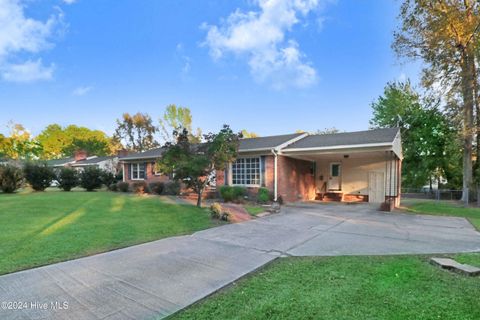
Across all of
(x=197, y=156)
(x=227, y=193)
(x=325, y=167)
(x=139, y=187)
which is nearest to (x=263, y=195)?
(x=227, y=193)

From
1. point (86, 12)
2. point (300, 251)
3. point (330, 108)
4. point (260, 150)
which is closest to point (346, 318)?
point (300, 251)

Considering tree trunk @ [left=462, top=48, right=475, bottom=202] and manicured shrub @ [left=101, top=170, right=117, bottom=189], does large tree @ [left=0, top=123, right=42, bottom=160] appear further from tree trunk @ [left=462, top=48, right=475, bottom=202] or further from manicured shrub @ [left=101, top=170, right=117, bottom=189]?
tree trunk @ [left=462, top=48, right=475, bottom=202]

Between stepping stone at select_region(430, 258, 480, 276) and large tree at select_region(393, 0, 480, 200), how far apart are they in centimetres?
1490

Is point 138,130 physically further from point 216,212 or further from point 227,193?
point 216,212

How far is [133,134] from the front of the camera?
41.3m

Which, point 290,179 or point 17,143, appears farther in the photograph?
point 17,143

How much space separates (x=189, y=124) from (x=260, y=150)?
26.0m

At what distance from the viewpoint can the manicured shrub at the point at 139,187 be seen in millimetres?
19125

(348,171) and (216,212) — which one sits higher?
(348,171)

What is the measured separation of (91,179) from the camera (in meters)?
20.8

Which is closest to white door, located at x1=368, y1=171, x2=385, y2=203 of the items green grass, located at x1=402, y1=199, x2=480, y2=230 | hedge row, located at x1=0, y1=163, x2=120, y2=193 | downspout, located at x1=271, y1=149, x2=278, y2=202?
green grass, located at x1=402, y1=199, x2=480, y2=230

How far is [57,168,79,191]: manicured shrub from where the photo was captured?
785 inches

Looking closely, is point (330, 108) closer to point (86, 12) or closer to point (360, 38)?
point (360, 38)

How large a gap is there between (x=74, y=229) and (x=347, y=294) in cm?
695
